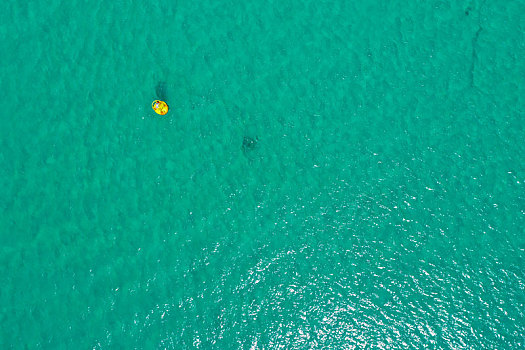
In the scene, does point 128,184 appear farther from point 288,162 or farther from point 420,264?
point 420,264

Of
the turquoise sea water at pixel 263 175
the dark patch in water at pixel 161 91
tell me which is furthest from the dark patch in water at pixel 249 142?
the dark patch in water at pixel 161 91

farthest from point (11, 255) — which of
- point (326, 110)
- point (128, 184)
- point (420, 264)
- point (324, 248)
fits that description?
point (420, 264)

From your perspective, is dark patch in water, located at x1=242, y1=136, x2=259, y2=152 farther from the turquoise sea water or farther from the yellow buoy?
the yellow buoy

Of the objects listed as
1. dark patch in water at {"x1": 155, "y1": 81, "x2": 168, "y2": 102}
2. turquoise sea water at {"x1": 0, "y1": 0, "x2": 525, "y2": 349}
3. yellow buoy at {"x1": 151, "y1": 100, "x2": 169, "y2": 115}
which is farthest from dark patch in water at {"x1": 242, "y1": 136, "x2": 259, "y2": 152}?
dark patch in water at {"x1": 155, "y1": 81, "x2": 168, "y2": 102}

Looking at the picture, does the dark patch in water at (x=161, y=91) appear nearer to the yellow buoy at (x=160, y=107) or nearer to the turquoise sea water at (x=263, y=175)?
the turquoise sea water at (x=263, y=175)

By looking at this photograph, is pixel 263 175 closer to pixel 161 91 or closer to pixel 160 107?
pixel 160 107
